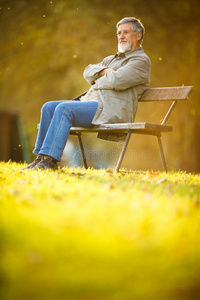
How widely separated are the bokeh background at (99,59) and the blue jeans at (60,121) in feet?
6.82

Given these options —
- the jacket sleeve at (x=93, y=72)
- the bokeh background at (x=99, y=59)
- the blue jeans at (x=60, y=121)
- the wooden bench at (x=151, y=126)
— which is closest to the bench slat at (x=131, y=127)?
the wooden bench at (x=151, y=126)

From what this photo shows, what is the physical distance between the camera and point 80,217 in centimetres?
141

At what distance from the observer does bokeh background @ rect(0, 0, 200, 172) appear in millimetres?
5961

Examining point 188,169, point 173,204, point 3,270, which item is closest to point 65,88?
point 188,169

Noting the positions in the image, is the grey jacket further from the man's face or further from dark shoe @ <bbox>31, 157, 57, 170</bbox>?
dark shoe @ <bbox>31, 157, 57, 170</bbox>

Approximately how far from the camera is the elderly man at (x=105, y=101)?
3252 mm

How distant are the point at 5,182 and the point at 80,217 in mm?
1125

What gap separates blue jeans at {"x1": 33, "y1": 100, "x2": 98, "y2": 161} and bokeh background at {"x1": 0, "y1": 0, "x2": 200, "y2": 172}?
208 cm

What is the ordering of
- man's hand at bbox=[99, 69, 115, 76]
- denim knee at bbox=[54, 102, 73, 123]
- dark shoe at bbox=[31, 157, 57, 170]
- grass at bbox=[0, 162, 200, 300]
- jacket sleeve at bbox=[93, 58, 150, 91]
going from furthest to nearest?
1. man's hand at bbox=[99, 69, 115, 76]
2. jacket sleeve at bbox=[93, 58, 150, 91]
3. denim knee at bbox=[54, 102, 73, 123]
4. dark shoe at bbox=[31, 157, 57, 170]
5. grass at bbox=[0, 162, 200, 300]

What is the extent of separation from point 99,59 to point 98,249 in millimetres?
6235

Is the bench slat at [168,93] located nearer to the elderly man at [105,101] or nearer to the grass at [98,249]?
the elderly man at [105,101]

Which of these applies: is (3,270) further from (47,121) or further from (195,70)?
(195,70)

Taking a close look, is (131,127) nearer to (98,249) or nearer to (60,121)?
(60,121)

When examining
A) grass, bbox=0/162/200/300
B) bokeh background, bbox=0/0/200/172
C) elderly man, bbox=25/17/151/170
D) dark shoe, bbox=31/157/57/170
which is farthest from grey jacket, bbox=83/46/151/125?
bokeh background, bbox=0/0/200/172
